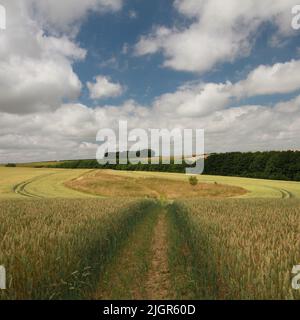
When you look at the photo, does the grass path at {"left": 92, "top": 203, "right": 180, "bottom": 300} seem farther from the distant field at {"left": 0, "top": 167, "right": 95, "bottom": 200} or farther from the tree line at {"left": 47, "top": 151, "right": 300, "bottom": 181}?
the tree line at {"left": 47, "top": 151, "right": 300, "bottom": 181}

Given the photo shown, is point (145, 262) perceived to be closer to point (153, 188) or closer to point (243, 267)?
point (243, 267)

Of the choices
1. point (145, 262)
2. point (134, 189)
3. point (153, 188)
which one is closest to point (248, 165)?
point (153, 188)

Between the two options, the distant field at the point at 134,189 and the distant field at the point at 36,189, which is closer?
the distant field at the point at 36,189

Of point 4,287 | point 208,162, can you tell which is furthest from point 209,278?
point 208,162

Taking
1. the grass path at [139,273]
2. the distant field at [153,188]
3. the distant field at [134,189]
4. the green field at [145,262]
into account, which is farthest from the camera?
the distant field at [153,188]

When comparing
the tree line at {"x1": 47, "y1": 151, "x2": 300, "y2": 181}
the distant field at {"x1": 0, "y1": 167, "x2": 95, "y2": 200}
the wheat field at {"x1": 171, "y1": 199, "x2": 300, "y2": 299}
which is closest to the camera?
the wheat field at {"x1": 171, "y1": 199, "x2": 300, "y2": 299}

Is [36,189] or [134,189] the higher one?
[36,189]

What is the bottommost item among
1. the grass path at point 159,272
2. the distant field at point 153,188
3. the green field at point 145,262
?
the distant field at point 153,188

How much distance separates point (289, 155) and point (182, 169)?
3419 cm

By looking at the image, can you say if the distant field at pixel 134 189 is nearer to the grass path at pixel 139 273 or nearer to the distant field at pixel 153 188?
the distant field at pixel 153 188

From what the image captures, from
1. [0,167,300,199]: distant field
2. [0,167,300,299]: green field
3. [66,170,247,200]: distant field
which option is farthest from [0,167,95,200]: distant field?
[0,167,300,299]: green field

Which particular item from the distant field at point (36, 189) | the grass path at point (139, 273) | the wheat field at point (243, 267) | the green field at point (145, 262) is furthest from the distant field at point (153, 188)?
the wheat field at point (243, 267)

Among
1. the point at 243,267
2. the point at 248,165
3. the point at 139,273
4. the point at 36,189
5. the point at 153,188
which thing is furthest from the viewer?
the point at 248,165
